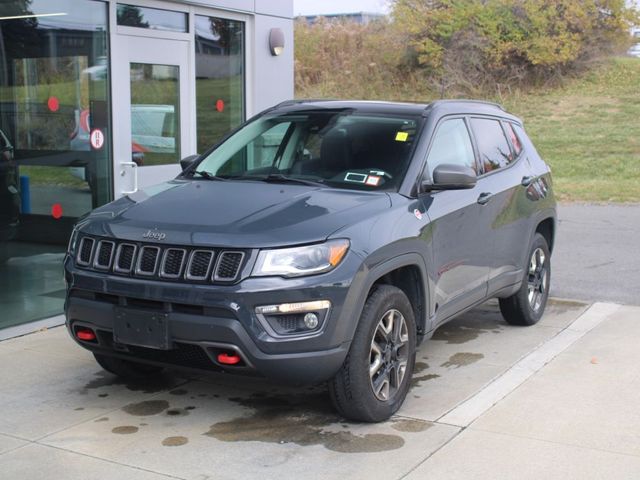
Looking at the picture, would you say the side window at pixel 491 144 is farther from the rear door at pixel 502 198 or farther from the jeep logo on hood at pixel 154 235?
the jeep logo on hood at pixel 154 235

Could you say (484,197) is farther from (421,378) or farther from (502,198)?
(421,378)

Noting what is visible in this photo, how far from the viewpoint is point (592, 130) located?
23.4m

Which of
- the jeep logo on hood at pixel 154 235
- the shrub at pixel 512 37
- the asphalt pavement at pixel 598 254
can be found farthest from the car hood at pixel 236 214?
the shrub at pixel 512 37

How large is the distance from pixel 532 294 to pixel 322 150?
2.54 m

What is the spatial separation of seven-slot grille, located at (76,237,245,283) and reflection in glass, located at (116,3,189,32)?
3627 millimetres

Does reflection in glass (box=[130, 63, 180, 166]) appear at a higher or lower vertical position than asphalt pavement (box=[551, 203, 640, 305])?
higher

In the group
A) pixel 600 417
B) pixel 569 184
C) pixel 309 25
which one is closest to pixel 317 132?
pixel 600 417

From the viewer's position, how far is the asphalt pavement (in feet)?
28.9

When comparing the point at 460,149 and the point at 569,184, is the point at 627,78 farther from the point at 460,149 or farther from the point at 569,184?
the point at 460,149

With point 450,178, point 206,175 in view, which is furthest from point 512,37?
point 450,178

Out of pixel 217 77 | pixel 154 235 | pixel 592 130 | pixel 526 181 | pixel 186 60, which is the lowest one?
pixel 154 235

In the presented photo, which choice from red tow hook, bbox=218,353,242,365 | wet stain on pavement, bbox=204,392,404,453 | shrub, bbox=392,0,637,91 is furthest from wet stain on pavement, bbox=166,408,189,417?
shrub, bbox=392,0,637,91

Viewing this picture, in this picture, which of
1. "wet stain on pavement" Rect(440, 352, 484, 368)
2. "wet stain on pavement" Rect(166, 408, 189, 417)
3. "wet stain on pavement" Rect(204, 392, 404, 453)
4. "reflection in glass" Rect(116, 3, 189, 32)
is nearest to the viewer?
"wet stain on pavement" Rect(204, 392, 404, 453)

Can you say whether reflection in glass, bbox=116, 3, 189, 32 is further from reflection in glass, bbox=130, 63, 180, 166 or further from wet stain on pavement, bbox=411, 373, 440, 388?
wet stain on pavement, bbox=411, 373, 440, 388
